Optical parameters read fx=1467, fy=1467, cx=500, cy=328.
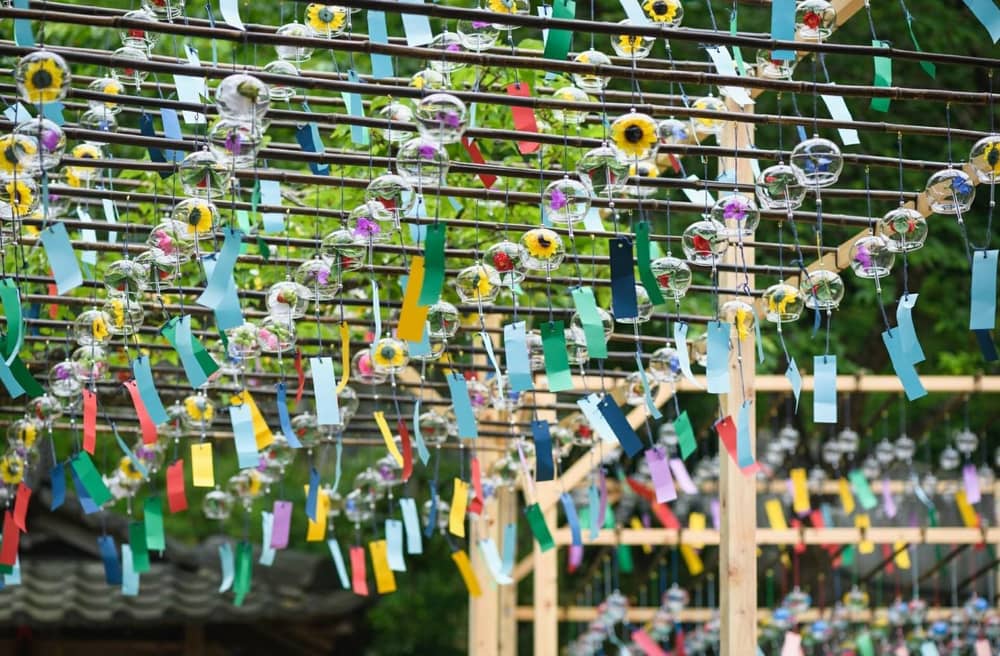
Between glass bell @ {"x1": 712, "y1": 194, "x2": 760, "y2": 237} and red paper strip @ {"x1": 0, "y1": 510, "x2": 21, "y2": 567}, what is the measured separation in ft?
9.42

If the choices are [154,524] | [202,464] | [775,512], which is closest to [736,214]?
[202,464]

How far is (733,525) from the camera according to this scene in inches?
196

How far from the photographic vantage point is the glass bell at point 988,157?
3727 millimetres

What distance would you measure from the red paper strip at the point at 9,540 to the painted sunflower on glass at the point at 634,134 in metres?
2.89

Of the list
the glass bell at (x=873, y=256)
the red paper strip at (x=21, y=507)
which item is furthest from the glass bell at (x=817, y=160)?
the red paper strip at (x=21, y=507)

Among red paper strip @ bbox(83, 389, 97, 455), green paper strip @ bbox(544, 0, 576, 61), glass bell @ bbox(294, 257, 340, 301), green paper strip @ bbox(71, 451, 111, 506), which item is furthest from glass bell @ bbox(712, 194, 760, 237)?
green paper strip @ bbox(71, 451, 111, 506)

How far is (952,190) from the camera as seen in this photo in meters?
3.91

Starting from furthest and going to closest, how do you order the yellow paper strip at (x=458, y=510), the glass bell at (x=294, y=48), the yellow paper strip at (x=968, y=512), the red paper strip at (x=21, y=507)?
the yellow paper strip at (x=968, y=512) → the yellow paper strip at (x=458, y=510) → the red paper strip at (x=21, y=507) → the glass bell at (x=294, y=48)

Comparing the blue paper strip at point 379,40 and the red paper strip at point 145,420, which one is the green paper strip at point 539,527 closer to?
the red paper strip at point 145,420

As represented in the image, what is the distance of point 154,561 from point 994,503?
23.3 feet

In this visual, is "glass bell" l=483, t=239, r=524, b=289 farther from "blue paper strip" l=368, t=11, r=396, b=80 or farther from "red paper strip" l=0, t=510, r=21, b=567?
"red paper strip" l=0, t=510, r=21, b=567

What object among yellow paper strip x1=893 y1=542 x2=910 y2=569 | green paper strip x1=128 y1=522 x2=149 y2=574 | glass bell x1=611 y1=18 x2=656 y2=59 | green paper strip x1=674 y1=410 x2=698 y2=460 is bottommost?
yellow paper strip x1=893 y1=542 x2=910 y2=569

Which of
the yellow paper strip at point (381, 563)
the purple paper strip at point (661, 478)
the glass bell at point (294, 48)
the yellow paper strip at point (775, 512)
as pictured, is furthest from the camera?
the yellow paper strip at point (775, 512)

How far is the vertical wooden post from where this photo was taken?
490 centimetres
